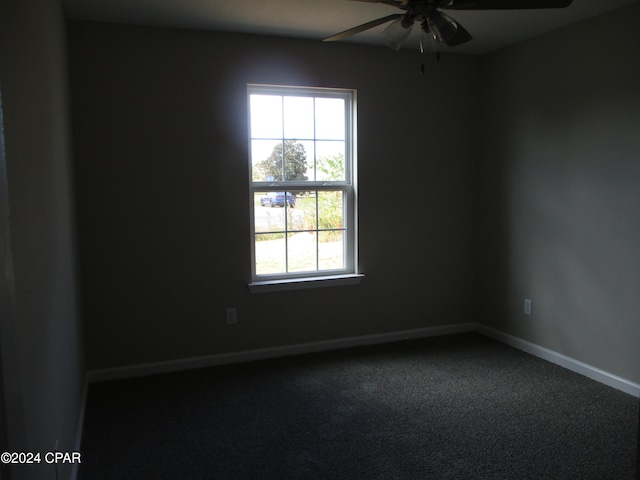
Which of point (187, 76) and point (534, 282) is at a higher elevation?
point (187, 76)

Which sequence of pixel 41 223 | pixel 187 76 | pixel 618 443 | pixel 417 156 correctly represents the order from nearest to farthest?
1. pixel 41 223
2. pixel 618 443
3. pixel 187 76
4. pixel 417 156

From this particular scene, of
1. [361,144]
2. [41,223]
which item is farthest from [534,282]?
[41,223]

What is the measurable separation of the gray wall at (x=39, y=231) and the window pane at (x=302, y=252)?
162 centimetres

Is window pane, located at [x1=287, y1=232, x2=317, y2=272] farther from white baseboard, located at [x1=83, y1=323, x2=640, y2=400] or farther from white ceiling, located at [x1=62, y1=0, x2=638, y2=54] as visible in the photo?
white ceiling, located at [x1=62, y1=0, x2=638, y2=54]

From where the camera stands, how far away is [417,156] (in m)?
3.97

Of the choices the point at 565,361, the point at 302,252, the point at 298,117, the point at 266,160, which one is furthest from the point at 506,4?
the point at 565,361

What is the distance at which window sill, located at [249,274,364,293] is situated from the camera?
356 centimetres

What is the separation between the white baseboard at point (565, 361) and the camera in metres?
3.02

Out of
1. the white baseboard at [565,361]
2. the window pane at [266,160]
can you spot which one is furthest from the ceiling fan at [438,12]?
the white baseboard at [565,361]

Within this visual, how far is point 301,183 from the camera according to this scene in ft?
12.1

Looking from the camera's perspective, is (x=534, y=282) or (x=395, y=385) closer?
(x=395, y=385)

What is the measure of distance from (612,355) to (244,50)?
10.9 ft

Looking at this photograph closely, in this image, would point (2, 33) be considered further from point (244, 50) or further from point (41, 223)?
point (244, 50)

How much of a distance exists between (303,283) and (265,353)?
62 cm
